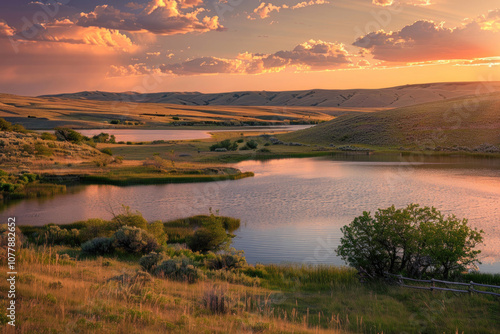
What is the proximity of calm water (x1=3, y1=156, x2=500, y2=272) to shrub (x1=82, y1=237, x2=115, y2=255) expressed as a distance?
21.7ft

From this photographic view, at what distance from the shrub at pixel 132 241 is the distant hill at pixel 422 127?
67056mm

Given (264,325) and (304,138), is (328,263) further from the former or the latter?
(304,138)

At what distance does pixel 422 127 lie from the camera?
279 ft

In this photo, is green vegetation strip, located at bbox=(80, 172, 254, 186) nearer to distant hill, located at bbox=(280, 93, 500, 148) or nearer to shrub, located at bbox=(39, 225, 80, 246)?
shrub, located at bbox=(39, 225, 80, 246)

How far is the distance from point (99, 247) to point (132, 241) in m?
1.46

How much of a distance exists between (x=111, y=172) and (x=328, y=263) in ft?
109

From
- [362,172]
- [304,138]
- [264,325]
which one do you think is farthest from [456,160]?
[264,325]

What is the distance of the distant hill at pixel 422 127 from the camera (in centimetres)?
7600

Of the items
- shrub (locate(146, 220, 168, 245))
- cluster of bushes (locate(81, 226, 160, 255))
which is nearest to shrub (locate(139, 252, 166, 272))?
cluster of bushes (locate(81, 226, 160, 255))

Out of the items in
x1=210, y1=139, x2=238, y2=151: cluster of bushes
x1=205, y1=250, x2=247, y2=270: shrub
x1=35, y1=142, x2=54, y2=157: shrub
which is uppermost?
x1=35, y1=142, x2=54, y2=157: shrub

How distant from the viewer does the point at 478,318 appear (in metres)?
11.3

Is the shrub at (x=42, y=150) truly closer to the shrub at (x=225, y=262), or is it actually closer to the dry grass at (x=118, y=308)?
the shrub at (x=225, y=262)

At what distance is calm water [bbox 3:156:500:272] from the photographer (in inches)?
888

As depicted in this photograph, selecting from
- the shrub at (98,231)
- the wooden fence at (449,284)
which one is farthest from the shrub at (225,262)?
the shrub at (98,231)
